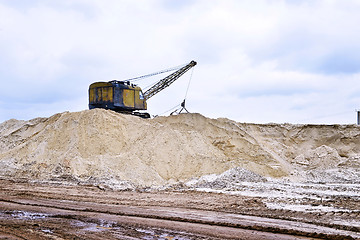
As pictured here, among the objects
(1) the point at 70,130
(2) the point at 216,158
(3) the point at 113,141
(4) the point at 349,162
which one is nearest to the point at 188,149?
(2) the point at 216,158

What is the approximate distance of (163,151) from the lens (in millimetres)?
19344

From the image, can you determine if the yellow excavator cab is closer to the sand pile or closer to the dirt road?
the sand pile

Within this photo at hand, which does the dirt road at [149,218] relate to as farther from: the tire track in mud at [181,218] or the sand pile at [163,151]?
the sand pile at [163,151]

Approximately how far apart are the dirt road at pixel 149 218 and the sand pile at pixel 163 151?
440cm

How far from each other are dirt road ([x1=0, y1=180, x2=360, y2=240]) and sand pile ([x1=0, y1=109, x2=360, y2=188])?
14.4 feet

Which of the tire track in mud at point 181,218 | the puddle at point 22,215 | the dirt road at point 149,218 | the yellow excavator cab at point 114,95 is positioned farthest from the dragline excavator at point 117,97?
the puddle at point 22,215

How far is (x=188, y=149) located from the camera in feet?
63.9

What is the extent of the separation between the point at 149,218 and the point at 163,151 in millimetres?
10606

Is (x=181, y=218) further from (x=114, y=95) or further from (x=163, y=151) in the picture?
(x=114, y=95)

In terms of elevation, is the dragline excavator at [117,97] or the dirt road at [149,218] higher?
the dragline excavator at [117,97]

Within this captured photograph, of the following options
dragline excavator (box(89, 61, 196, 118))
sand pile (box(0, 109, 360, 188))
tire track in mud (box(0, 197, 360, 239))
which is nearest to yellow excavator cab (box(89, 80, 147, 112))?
dragline excavator (box(89, 61, 196, 118))

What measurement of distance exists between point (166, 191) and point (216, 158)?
4.97m

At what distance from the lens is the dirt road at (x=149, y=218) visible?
713 centimetres

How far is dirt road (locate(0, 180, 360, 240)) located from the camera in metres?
7.13
